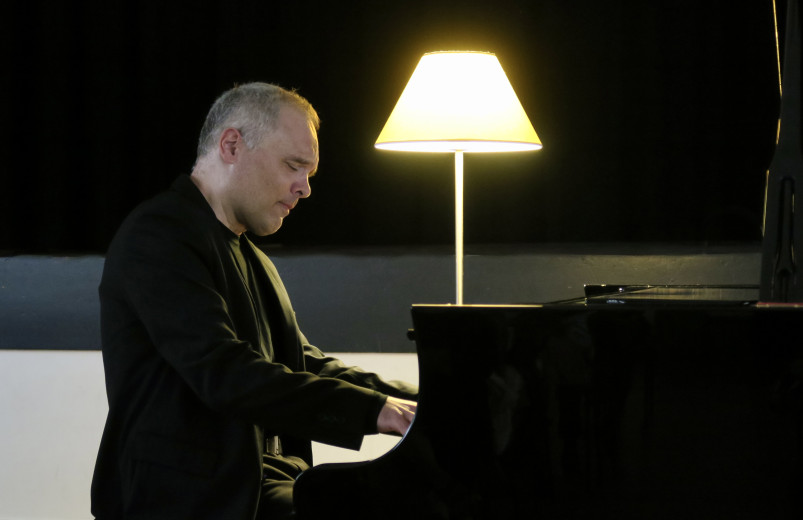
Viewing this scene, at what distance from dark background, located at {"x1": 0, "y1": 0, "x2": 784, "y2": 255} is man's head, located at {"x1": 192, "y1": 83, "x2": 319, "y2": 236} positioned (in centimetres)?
145

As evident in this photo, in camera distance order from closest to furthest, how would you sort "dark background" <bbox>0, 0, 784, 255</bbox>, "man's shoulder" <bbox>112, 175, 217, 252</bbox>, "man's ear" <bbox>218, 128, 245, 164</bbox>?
"man's shoulder" <bbox>112, 175, 217, 252</bbox>
"man's ear" <bbox>218, 128, 245, 164</bbox>
"dark background" <bbox>0, 0, 784, 255</bbox>

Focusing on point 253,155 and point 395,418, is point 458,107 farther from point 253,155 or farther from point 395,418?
point 395,418

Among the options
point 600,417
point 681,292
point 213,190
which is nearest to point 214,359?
point 213,190

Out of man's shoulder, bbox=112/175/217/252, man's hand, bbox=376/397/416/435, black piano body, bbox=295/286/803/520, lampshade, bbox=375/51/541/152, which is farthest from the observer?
lampshade, bbox=375/51/541/152

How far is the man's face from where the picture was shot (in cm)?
181

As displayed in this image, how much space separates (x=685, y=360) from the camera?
1.25 metres

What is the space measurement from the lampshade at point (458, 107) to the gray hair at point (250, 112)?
1.36 ft

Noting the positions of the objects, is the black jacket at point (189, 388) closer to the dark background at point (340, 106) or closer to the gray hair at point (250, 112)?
the gray hair at point (250, 112)

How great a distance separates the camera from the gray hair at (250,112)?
71.1 inches

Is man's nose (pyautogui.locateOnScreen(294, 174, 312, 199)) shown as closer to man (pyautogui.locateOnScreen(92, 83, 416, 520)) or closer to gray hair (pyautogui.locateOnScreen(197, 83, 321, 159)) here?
man (pyautogui.locateOnScreen(92, 83, 416, 520))

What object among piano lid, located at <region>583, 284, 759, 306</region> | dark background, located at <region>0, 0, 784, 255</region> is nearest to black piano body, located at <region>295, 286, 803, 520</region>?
piano lid, located at <region>583, 284, 759, 306</region>

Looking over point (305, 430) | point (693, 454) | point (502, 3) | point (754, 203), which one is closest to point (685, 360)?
point (693, 454)

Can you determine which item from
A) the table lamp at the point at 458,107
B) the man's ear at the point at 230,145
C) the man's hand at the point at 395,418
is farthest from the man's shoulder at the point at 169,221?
the table lamp at the point at 458,107

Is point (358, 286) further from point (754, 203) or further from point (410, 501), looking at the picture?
point (410, 501)
